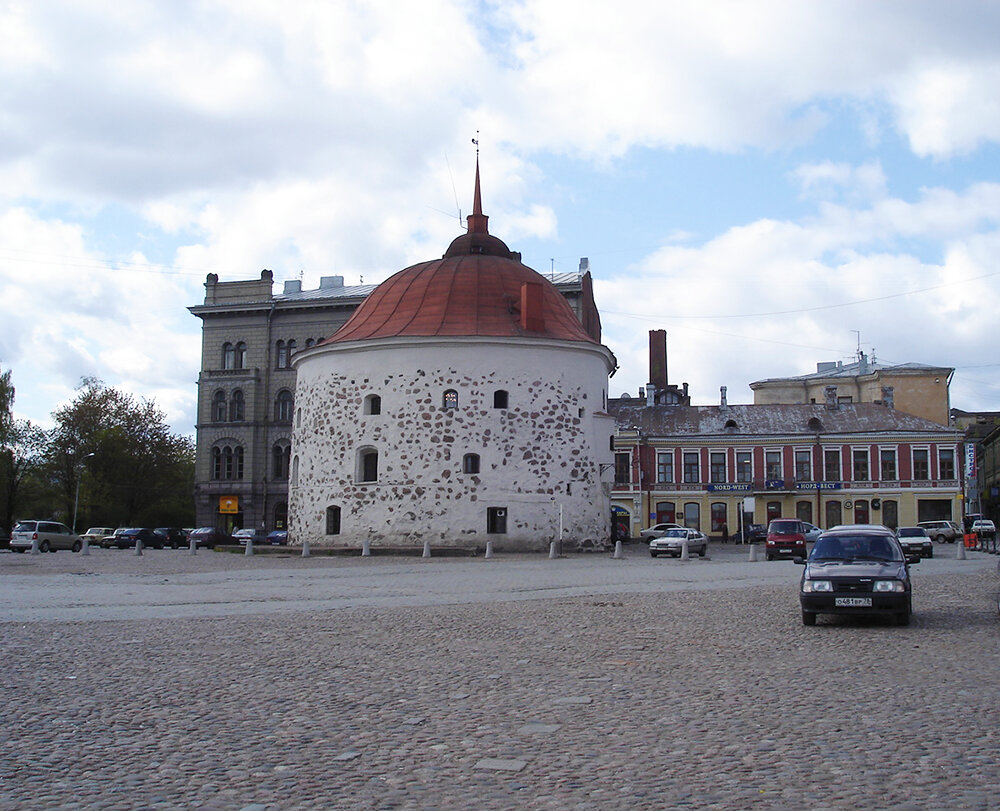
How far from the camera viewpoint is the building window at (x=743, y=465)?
63.8m

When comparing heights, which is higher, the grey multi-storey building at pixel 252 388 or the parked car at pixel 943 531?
the grey multi-storey building at pixel 252 388

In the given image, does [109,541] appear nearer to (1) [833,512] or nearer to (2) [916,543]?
(2) [916,543]

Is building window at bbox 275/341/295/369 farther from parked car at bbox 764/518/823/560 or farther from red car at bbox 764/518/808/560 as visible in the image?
red car at bbox 764/518/808/560

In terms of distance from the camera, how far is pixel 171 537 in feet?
190

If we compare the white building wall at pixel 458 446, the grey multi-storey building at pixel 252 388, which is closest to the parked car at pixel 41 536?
the white building wall at pixel 458 446

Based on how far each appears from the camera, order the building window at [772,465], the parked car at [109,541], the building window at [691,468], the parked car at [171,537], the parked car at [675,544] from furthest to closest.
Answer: the building window at [691,468] → the building window at [772,465] → the parked car at [171,537] → the parked car at [109,541] → the parked car at [675,544]

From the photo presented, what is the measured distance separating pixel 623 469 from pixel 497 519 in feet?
77.8

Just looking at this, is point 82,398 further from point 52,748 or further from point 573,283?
point 52,748

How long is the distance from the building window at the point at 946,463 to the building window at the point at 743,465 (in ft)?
35.2

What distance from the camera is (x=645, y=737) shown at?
7.41 meters

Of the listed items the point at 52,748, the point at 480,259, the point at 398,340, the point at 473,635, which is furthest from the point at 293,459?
the point at 52,748

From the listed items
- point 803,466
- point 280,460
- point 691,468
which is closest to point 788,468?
point 803,466

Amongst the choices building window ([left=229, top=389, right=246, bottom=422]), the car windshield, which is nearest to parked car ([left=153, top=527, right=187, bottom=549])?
building window ([left=229, top=389, right=246, bottom=422])

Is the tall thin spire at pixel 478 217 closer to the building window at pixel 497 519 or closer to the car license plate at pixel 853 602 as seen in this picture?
the building window at pixel 497 519
